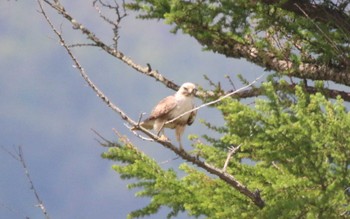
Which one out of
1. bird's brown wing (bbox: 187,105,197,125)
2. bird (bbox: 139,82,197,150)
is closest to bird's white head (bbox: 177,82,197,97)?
bird (bbox: 139,82,197,150)

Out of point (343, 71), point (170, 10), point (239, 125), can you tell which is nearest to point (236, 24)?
point (170, 10)

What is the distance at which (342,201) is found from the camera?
17.7ft

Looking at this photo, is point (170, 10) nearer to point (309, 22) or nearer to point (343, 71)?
point (309, 22)

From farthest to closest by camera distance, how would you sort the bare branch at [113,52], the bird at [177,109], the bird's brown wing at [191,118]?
the bare branch at [113,52] < the bird's brown wing at [191,118] < the bird at [177,109]

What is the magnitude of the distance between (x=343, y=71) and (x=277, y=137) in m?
3.47

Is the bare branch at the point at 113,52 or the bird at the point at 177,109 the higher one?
the bare branch at the point at 113,52

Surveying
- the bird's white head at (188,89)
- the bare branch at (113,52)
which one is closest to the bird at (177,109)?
the bird's white head at (188,89)

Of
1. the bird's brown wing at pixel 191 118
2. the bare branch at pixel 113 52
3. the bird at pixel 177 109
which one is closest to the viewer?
the bird at pixel 177 109

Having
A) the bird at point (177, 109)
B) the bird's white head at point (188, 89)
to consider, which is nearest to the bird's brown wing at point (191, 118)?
the bird at point (177, 109)

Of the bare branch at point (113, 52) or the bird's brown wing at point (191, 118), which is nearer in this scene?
the bird's brown wing at point (191, 118)

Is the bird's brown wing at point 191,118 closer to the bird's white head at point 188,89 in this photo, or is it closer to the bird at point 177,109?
the bird at point 177,109

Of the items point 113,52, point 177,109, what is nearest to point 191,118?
point 177,109

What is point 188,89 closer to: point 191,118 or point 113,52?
point 191,118

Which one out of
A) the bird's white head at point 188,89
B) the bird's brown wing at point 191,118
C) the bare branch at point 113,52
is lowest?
the bird's brown wing at point 191,118
